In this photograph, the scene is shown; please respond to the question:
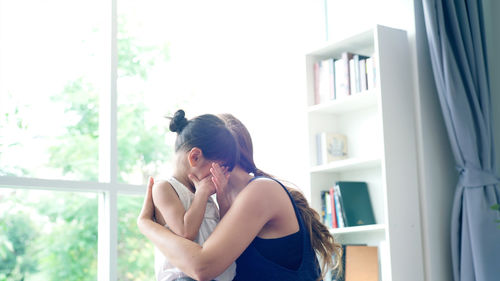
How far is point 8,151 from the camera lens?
4.82 metres

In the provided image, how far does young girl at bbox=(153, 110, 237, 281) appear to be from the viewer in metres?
1.80

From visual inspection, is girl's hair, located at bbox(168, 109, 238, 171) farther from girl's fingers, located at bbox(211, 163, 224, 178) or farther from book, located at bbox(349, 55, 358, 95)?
book, located at bbox(349, 55, 358, 95)

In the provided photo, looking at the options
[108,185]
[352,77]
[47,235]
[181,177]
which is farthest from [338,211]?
[47,235]

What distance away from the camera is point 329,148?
12.2ft

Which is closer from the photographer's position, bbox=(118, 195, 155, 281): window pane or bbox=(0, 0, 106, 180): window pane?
bbox=(0, 0, 106, 180): window pane

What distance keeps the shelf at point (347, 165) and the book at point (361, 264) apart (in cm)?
46

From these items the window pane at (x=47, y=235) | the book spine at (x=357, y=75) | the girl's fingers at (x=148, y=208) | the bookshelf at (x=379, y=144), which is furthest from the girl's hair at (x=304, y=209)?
the window pane at (x=47, y=235)

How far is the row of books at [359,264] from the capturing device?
343 centimetres

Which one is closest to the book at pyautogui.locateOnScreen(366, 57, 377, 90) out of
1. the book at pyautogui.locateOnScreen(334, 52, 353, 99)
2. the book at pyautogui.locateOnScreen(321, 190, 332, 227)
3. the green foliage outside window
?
the book at pyautogui.locateOnScreen(334, 52, 353, 99)

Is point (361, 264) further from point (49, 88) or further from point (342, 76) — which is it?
point (49, 88)

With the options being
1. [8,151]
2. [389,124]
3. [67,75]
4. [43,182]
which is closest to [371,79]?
[389,124]

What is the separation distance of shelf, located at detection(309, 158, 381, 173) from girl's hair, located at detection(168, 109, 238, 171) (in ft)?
5.33

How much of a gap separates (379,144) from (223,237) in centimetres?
206

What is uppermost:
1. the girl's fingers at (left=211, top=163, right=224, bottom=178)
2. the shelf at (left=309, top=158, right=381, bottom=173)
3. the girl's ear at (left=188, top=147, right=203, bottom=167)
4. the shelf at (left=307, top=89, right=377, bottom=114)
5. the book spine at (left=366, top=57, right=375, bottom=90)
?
the book spine at (left=366, top=57, right=375, bottom=90)
